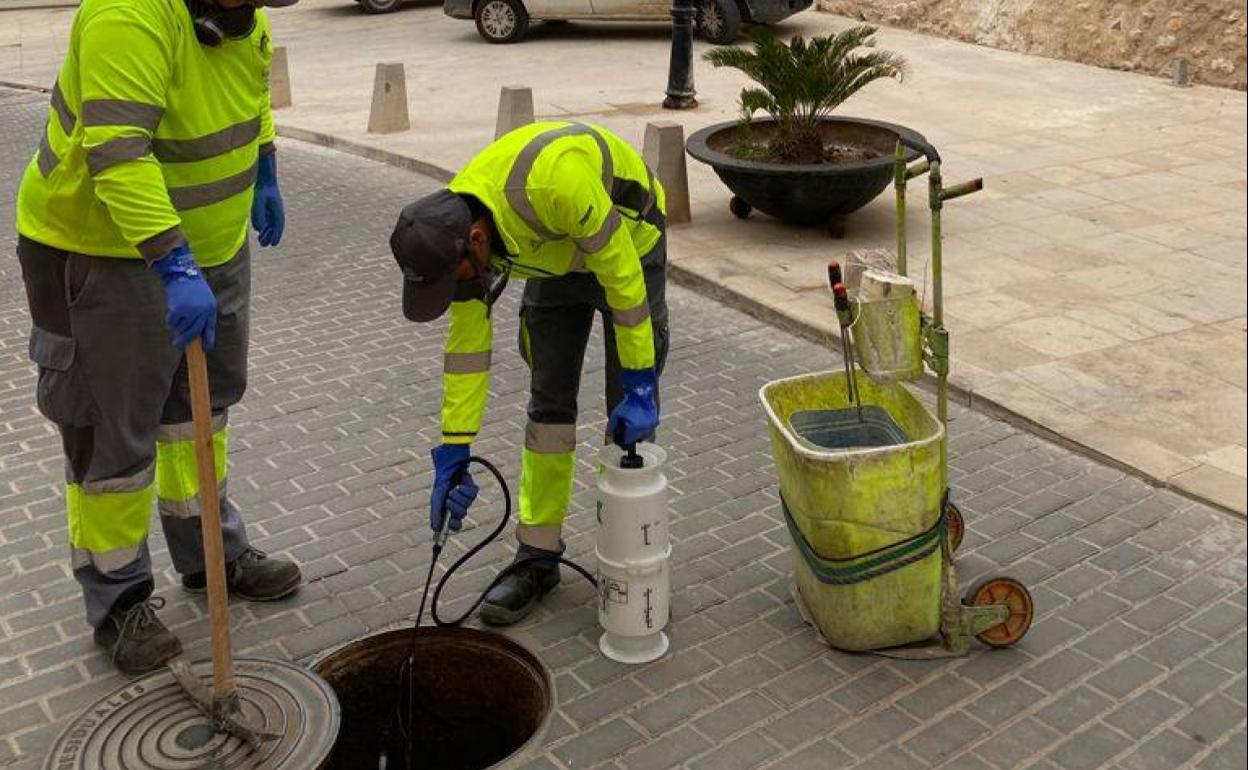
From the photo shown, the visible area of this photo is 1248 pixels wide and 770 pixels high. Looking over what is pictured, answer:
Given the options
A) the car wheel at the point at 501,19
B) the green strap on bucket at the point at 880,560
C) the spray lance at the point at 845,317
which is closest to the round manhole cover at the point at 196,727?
the green strap on bucket at the point at 880,560

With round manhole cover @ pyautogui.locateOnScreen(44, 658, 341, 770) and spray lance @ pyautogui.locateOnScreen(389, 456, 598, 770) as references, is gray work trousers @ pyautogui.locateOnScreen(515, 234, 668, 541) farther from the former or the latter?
round manhole cover @ pyautogui.locateOnScreen(44, 658, 341, 770)

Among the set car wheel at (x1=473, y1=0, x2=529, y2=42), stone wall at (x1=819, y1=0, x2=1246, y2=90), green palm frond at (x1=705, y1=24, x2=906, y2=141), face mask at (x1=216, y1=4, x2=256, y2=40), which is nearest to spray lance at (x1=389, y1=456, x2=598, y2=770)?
face mask at (x1=216, y1=4, x2=256, y2=40)

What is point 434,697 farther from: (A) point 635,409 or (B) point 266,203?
(B) point 266,203

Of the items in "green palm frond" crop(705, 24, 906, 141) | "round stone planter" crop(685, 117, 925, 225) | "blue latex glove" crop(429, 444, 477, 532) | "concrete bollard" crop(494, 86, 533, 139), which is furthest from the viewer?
"concrete bollard" crop(494, 86, 533, 139)

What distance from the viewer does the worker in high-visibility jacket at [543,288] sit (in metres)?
3.87

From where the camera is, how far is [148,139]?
379 cm

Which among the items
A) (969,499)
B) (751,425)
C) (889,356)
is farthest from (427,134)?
(889,356)

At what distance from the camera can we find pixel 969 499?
17.9ft

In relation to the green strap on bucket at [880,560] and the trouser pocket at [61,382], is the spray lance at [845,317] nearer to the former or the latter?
the green strap on bucket at [880,560]

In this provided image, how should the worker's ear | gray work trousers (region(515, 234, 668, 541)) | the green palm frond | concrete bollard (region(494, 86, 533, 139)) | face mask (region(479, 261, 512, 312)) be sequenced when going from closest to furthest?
1. the worker's ear
2. face mask (region(479, 261, 512, 312))
3. gray work trousers (region(515, 234, 668, 541))
4. the green palm frond
5. concrete bollard (region(494, 86, 533, 139))

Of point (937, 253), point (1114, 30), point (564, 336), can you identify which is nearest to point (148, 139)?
point (564, 336)

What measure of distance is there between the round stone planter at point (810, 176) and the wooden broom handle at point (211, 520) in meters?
5.33

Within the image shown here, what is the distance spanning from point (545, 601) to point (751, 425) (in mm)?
1714

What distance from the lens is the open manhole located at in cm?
439
